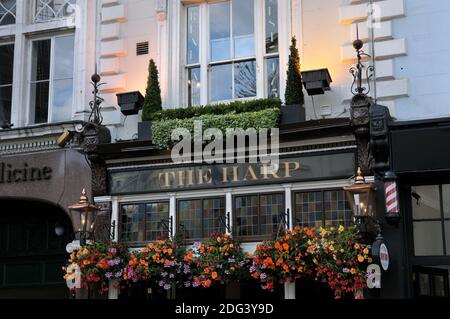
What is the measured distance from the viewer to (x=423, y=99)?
1238 centimetres

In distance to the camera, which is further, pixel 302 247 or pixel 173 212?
pixel 173 212

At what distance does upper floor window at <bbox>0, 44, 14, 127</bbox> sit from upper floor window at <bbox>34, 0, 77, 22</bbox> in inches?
34.7

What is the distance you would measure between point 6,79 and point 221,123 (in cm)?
530

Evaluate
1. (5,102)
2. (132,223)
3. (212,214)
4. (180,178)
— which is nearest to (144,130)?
(180,178)

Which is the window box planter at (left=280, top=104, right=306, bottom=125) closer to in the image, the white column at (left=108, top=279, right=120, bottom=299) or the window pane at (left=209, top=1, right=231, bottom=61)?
the window pane at (left=209, top=1, right=231, bottom=61)

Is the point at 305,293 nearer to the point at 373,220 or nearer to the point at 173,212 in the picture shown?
the point at 373,220

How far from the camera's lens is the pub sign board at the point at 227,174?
12.6 m

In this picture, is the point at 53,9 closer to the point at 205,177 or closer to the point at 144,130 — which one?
the point at 144,130

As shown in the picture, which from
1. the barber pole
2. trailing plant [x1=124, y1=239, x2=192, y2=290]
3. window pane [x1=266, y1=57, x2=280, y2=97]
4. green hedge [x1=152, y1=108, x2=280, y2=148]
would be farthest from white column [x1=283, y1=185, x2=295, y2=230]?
trailing plant [x1=124, y1=239, x2=192, y2=290]

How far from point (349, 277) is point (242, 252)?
1.89m

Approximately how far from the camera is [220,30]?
1427 centimetres
